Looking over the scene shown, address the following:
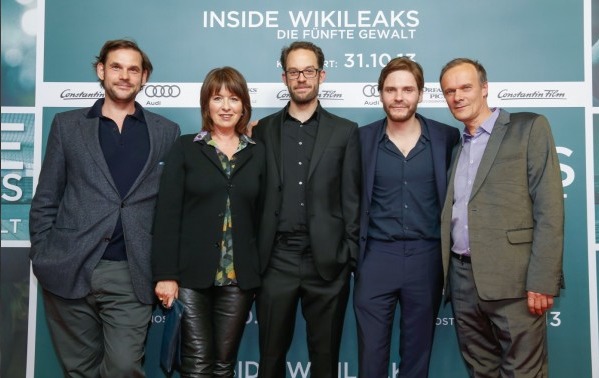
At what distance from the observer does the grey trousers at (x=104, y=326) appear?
255cm

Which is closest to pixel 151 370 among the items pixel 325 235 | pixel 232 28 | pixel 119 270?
pixel 119 270

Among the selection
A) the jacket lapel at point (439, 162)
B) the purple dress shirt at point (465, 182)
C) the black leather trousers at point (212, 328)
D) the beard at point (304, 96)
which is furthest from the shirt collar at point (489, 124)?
the black leather trousers at point (212, 328)

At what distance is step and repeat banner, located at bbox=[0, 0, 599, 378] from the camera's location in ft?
11.2

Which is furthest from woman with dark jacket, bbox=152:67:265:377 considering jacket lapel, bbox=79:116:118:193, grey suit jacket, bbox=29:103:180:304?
jacket lapel, bbox=79:116:118:193

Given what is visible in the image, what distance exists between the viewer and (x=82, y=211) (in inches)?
102

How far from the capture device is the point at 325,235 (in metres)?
2.63

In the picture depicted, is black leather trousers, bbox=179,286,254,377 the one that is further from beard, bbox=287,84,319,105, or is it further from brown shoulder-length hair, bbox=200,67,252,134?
beard, bbox=287,84,319,105

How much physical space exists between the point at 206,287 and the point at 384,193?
1023 mm

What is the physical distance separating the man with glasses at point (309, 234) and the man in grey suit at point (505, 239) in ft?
1.77

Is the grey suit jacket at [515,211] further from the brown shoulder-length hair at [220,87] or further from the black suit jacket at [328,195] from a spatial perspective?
the brown shoulder-length hair at [220,87]

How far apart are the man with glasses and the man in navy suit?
93 mm

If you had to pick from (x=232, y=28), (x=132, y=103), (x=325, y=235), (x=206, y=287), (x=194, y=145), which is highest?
(x=232, y=28)

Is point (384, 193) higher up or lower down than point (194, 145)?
lower down

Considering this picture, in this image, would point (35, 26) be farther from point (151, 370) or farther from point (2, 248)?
point (151, 370)
